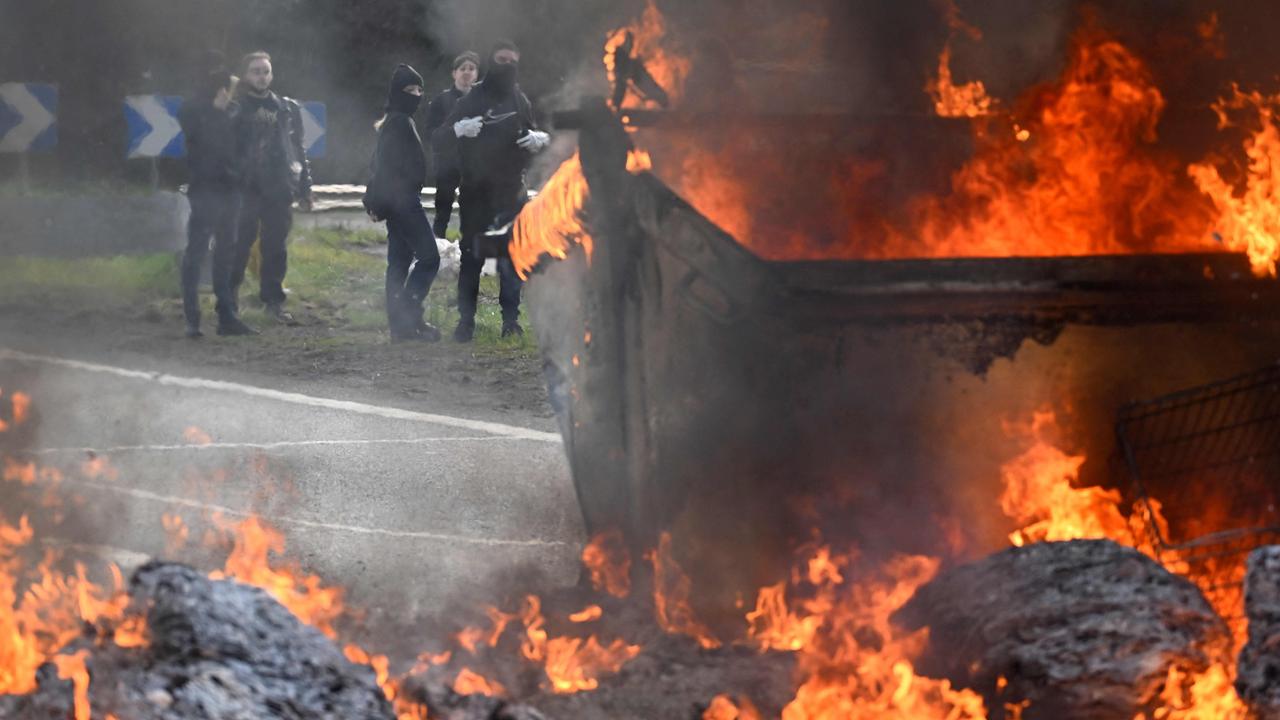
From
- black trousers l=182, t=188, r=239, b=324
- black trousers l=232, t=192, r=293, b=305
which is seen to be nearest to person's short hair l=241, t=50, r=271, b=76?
black trousers l=182, t=188, r=239, b=324

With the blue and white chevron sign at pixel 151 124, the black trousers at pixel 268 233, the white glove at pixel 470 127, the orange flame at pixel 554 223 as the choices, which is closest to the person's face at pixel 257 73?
the black trousers at pixel 268 233

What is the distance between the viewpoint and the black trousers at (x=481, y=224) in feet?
38.5

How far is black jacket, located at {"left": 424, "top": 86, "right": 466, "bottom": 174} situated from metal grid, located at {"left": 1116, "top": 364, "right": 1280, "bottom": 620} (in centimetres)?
792

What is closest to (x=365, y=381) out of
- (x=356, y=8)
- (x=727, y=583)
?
(x=727, y=583)

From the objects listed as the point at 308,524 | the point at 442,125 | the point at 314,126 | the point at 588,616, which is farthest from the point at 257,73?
the point at 588,616

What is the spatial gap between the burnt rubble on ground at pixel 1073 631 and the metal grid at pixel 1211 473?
47 cm

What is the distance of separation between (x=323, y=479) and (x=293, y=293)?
7212 millimetres

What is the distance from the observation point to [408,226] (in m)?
11.9

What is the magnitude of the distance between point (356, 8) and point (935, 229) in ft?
52.4

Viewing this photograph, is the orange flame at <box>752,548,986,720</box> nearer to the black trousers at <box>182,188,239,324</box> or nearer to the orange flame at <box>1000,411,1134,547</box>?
the orange flame at <box>1000,411,1134,547</box>

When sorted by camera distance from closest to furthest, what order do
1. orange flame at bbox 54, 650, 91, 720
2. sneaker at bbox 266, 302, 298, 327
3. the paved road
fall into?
orange flame at bbox 54, 650, 91, 720 → the paved road → sneaker at bbox 266, 302, 298, 327

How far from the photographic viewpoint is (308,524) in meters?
6.71

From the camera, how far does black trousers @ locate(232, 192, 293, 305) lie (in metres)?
12.8

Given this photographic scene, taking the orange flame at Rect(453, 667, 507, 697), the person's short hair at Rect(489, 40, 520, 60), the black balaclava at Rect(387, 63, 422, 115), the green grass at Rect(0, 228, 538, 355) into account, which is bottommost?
the orange flame at Rect(453, 667, 507, 697)
